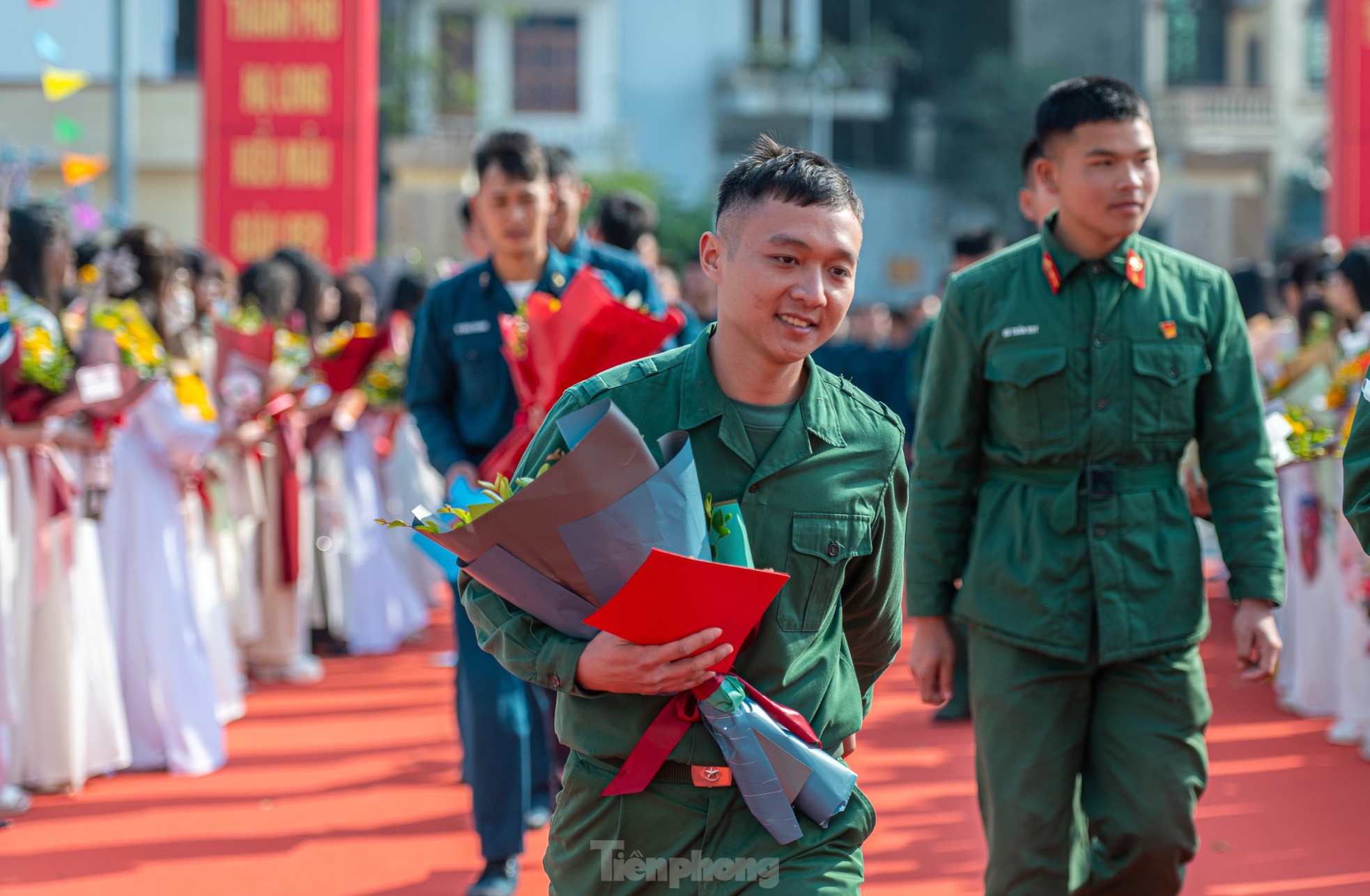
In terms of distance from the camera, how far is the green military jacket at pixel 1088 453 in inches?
134

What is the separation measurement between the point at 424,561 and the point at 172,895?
16.3 feet

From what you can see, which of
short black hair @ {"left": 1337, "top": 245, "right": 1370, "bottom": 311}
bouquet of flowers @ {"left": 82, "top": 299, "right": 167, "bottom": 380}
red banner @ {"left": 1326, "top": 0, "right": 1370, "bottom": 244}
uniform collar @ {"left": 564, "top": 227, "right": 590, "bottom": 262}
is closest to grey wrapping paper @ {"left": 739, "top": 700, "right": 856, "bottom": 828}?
uniform collar @ {"left": 564, "top": 227, "right": 590, "bottom": 262}

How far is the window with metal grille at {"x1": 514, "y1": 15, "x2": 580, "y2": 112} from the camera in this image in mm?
26297

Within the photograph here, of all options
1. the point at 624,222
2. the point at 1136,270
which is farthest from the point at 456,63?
the point at 1136,270

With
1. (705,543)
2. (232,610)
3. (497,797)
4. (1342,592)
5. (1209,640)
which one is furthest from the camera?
(1209,640)

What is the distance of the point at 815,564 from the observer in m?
2.39

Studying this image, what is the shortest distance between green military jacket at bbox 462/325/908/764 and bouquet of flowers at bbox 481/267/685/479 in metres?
1.33

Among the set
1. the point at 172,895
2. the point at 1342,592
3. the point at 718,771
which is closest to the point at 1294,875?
the point at 1342,592

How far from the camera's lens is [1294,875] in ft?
14.7

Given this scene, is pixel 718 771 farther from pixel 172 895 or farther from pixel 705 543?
pixel 172 895

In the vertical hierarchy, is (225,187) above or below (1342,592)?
above

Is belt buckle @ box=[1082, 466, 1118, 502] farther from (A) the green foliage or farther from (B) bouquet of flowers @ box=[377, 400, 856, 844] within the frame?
(A) the green foliage

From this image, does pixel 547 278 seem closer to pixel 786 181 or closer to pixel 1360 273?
pixel 786 181

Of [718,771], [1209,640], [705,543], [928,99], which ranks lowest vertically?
[1209,640]
